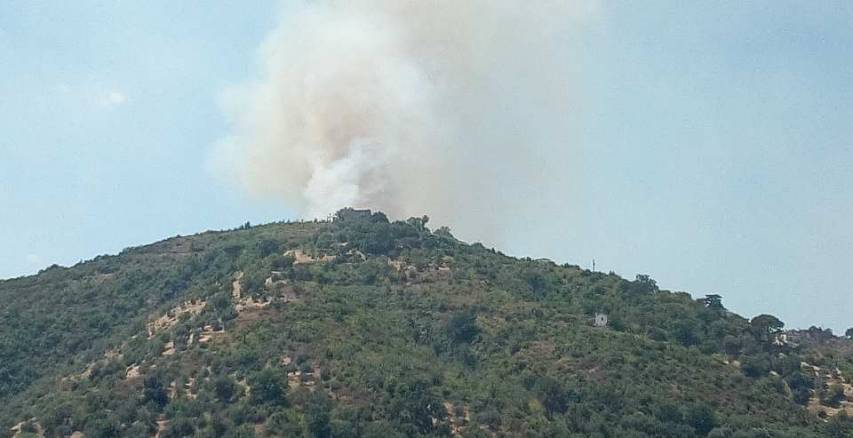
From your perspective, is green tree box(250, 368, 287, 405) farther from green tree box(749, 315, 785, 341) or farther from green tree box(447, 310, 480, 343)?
green tree box(749, 315, 785, 341)

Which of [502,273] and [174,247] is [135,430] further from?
[174,247]

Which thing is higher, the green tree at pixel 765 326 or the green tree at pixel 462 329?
the green tree at pixel 765 326

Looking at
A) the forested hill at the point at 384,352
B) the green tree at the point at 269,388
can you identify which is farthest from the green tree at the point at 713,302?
the green tree at the point at 269,388

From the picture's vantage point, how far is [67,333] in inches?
2616

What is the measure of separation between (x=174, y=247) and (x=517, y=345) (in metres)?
39.1

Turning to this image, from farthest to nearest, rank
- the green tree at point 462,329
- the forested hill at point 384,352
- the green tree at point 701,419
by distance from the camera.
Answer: the green tree at point 462,329
the green tree at point 701,419
the forested hill at point 384,352

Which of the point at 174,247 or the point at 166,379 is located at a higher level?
the point at 174,247

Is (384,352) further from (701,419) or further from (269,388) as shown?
(701,419)

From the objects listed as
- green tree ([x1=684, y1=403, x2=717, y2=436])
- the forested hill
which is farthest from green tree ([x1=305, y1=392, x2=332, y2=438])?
green tree ([x1=684, y1=403, x2=717, y2=436])

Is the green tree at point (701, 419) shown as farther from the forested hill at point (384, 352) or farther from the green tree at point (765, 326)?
the green tree at point (765, 326)

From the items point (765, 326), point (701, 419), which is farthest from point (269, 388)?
point (765, 326)

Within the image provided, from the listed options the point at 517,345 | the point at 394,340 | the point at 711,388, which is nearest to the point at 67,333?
the point at 394,340

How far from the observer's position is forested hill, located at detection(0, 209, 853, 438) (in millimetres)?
48906

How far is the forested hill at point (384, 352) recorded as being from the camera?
48906 mm
